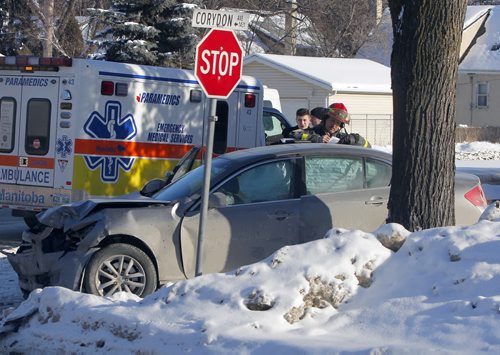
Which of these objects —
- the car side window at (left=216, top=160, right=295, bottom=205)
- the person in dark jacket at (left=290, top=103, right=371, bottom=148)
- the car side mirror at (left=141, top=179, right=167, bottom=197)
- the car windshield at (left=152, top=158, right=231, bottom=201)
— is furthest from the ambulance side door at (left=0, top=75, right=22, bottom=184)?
the car side window at (left=216, top=160, right=295, bottom=205)

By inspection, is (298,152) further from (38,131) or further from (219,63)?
(38,131)

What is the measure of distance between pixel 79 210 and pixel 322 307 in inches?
131

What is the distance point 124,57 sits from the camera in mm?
31422

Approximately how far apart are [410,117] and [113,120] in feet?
20.3

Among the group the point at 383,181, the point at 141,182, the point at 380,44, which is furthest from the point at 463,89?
the point at 383,181

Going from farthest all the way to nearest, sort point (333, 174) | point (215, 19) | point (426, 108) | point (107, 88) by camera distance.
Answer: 1. point (107, 88)
2. point (333, 174)
3. point (215, 19)
4. point (426, 108)

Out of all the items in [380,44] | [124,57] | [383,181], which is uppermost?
[380,44]

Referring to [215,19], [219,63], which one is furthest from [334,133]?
[215,19]

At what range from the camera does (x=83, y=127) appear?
12.7 meters

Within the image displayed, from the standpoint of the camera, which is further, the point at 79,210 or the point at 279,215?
the point at 279,215

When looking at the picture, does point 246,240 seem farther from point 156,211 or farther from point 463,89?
point 463,89

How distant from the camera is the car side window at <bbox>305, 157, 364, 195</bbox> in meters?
9.12

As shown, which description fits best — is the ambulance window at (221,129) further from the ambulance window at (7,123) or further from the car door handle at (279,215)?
the car door handle at (279,215)

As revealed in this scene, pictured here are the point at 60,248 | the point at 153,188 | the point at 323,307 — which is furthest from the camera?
the point at 153,188
